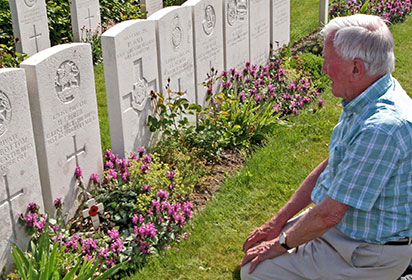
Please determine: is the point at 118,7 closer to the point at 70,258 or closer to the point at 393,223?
the point at 70,258

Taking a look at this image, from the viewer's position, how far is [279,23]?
25.8 feet

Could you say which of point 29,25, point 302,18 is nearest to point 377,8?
point 302,18

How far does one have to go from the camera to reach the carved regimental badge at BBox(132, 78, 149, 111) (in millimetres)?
4872

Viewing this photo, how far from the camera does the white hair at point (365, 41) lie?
2674mm

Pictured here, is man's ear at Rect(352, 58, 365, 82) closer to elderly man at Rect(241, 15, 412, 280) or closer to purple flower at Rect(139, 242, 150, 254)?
elderly man at Rect(241, 15, 412, 280)

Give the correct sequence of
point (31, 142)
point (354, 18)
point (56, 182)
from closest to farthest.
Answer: point (354, 18) → point (31, 142) → point (56, 182)

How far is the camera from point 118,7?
1056cm

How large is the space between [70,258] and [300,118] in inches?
136

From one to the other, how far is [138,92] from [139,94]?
0.02 metres

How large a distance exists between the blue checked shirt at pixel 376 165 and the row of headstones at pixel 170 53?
2274 mm

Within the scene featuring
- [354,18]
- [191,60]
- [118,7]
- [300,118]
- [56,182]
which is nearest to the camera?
[354,18]

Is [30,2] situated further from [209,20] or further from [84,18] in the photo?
[209,20]

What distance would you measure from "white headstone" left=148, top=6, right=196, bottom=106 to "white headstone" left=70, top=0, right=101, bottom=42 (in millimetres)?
3802

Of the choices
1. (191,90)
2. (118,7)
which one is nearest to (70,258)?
(191,90)
